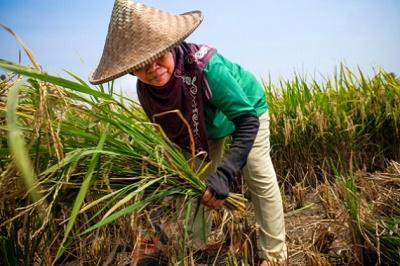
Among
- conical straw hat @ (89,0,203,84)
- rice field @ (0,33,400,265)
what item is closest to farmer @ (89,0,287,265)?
conical straw hat @ (89,0,203,84)

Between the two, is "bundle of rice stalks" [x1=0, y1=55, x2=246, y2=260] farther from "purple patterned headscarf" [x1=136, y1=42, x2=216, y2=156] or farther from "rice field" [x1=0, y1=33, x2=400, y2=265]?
"purple patterned headscarf" [x1=136, y1=42, x2=216, y2=156]

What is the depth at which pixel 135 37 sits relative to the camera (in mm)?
1345

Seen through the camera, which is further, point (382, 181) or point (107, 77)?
point (382, 181)

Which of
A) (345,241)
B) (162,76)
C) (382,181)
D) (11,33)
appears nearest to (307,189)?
(382,181)

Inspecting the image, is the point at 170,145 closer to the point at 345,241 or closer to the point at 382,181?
the point at 345,241

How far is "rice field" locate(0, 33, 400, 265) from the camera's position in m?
1.10

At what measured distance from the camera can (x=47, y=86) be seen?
1124 mm

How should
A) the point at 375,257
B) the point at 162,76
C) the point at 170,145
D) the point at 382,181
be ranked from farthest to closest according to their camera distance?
the point at 382,181
the point at 375,257
the point at 162,76
the point at 170,145

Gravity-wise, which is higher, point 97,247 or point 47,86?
point 47,86

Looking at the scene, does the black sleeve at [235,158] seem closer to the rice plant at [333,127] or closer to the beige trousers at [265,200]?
the beige trousers at [265,200]

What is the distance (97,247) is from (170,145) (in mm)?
743

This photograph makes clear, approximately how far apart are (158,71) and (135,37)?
15cm

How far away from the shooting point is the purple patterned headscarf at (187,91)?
1.49 m

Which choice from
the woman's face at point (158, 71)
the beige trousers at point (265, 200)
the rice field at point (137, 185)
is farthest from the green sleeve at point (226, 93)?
the beige trousers at point (265, 200)
